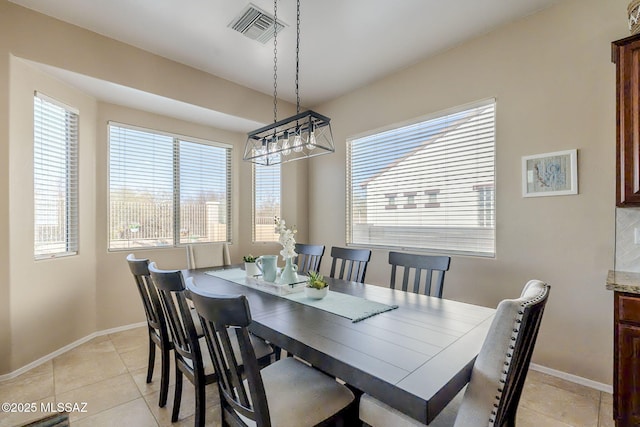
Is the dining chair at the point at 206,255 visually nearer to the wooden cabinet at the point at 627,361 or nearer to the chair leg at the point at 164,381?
the chair leg at the point at 164,381

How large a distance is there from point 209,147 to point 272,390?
3604mm

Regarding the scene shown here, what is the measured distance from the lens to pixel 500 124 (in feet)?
8.87

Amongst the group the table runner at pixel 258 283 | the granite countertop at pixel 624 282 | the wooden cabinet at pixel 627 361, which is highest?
the granite countertop at pixel 624 282

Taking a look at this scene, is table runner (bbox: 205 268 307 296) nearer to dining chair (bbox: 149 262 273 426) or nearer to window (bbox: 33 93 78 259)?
dining chair (bbox: 149 262 273 426)

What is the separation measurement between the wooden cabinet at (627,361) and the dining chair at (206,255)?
3299 millimetres

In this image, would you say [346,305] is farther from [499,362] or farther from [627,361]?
[627,361]

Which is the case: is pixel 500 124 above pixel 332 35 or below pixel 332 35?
below

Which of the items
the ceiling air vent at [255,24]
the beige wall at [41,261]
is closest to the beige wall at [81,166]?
the beige wall at [41,261]

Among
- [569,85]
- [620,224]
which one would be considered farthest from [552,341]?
[569,85]

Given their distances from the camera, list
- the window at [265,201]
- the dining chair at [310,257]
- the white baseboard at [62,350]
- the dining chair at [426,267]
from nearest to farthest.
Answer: the dining chair at [426,267] → the white baseboard at [62,350] → the dining chair at [310,257] → the window at [265,201]

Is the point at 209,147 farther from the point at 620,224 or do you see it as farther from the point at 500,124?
the point at 620,224

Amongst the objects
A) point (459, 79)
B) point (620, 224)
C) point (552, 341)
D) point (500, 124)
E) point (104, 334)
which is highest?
point (459, 79)

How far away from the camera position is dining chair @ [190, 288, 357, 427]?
1069 millimetres

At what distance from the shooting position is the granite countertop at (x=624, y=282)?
1693mm
